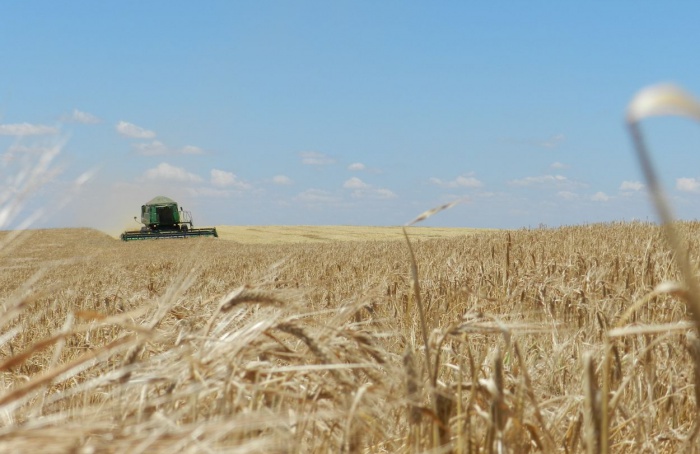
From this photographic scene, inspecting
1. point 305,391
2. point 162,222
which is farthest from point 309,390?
point 162,222

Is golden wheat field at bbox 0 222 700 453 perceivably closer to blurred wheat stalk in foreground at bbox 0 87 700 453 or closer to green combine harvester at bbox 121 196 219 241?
blurred wheat stalk in foreground at bbox 0 87 700 453

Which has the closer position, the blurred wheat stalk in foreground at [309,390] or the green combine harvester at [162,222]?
the blurred wheat stalk in foreground at [309,390]

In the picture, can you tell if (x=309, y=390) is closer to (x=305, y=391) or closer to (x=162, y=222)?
(x=305, y=391)

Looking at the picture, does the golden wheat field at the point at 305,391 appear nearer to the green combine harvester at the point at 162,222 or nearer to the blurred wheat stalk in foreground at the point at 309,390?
the blurred wheat stalk in foreground at the point at 309,390

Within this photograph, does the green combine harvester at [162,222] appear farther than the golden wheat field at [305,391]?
Yes

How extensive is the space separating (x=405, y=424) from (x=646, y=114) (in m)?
1.83

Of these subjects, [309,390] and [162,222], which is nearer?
[309,390]

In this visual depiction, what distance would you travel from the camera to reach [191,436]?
94 cm

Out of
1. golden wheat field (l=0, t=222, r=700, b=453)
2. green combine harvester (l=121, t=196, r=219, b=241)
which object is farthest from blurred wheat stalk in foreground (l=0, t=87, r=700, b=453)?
green combine harvester (l=121, t=196, r=219, b=241)

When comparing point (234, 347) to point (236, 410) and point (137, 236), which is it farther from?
point (137, 236)

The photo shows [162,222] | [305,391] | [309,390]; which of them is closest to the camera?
[305,391]

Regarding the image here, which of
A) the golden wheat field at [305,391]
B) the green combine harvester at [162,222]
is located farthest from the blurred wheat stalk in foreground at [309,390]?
the green combine harvester at [162,222]

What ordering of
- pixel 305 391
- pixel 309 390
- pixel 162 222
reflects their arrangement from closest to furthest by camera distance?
pixel 305 391 < pixel 309 390 < pixel 162 222

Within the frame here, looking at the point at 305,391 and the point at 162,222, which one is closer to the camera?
the point at 305,391
